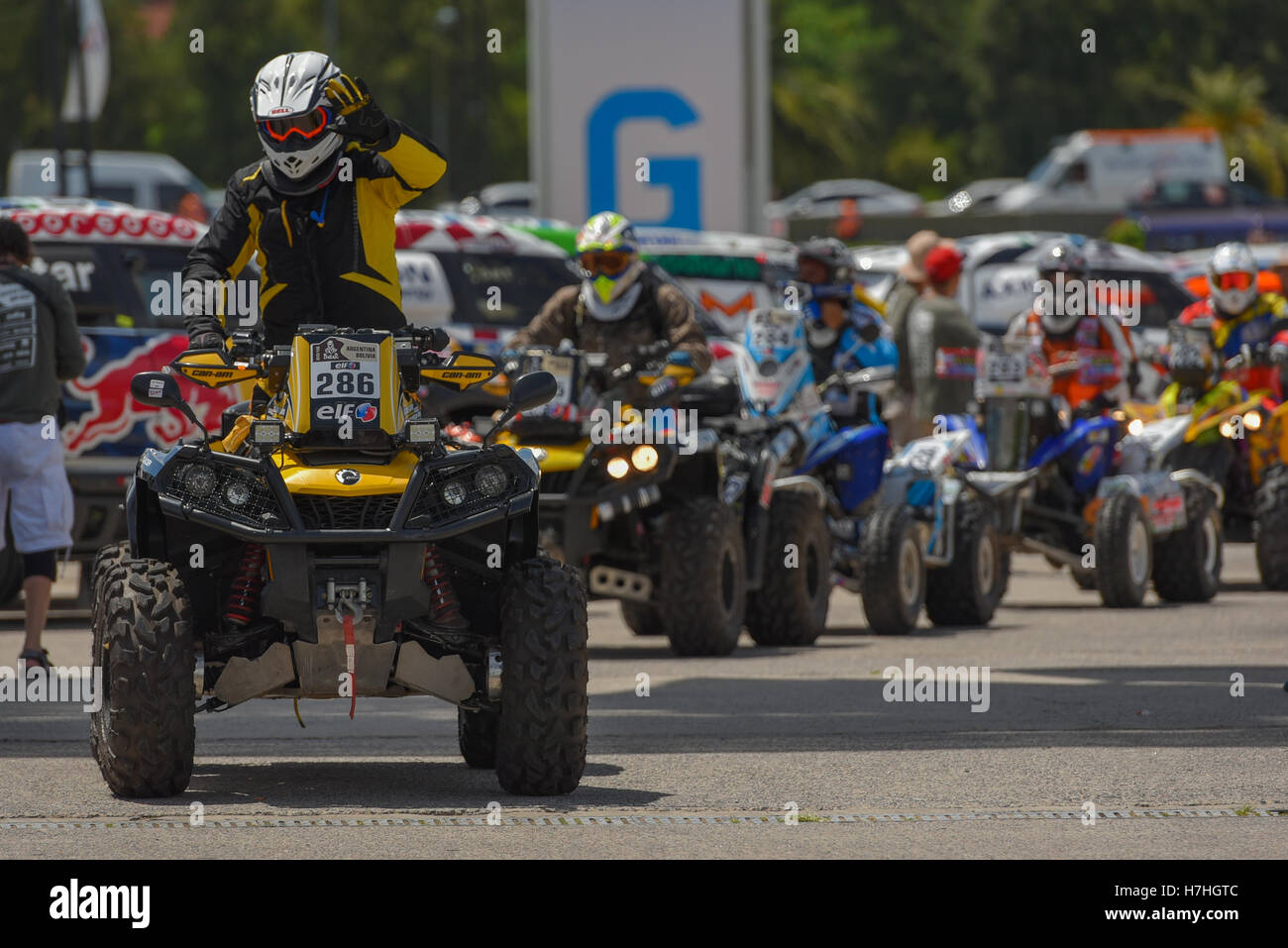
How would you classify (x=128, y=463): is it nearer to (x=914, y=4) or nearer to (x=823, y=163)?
(x=823, y=163)

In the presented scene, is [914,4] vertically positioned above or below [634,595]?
above

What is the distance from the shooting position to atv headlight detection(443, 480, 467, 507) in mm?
7582

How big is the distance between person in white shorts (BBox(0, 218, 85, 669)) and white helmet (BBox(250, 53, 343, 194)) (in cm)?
317

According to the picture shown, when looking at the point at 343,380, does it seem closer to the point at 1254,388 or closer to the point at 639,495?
the point at 639,495

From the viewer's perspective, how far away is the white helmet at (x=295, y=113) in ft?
26.0

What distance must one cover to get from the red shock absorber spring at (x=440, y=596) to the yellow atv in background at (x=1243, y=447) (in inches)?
334

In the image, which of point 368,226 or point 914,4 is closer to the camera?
point 368,226

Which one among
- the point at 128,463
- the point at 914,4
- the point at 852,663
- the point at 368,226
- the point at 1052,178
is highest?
the point at 914,4

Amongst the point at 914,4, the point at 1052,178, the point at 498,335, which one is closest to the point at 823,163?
the point at 1052,178

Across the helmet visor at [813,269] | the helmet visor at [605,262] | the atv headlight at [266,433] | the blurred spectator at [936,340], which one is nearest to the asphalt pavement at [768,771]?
the atv headlight at [266,433]

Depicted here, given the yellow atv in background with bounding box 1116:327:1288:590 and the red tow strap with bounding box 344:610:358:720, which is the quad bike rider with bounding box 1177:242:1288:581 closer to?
the yellow atv in background with bounding box 1116:327:1288:590

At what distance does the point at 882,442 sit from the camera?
14039 mm

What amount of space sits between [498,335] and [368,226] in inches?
347

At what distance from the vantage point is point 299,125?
796 cm
